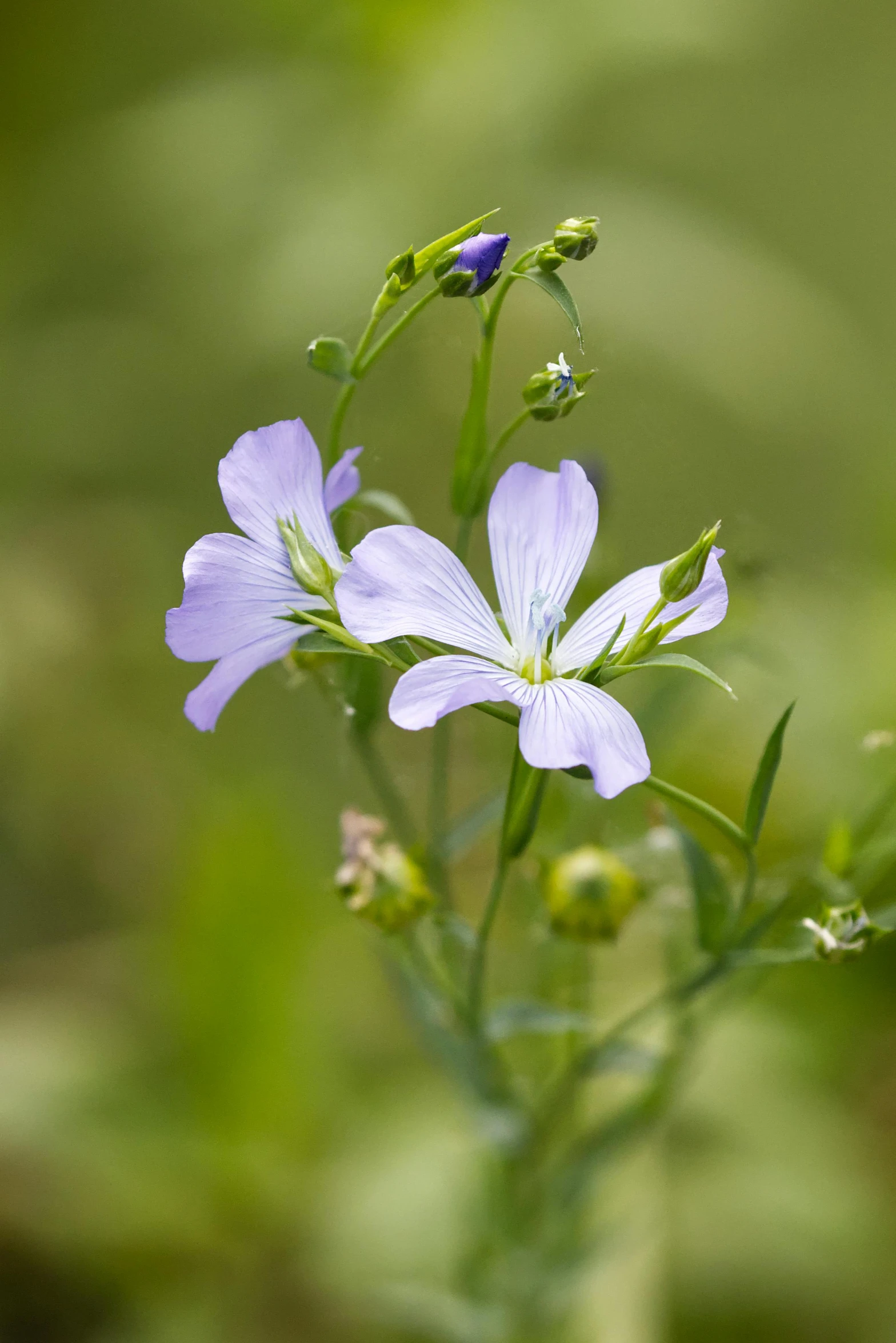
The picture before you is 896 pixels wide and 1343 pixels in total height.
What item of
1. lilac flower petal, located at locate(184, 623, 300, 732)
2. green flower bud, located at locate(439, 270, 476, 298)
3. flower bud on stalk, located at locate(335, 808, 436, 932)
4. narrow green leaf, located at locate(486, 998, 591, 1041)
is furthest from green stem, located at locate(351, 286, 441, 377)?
narrow green leaf, located at locate(486, 998, 591, 1041)

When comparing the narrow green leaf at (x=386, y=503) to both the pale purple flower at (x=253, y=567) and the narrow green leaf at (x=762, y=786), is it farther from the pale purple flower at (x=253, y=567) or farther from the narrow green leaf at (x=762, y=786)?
the narrow green leaf at (x=762, y=786)

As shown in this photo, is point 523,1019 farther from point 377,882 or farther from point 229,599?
point 229,599

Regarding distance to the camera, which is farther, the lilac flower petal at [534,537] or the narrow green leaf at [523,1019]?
the narrow green leaf at [523,1019]

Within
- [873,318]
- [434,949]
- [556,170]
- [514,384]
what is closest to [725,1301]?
[434,949]

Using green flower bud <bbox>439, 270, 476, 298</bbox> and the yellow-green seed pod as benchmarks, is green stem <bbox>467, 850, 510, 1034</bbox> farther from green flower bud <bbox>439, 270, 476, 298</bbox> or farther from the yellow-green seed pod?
green flower bud <bbox>439, 270, 476, 298</bbox>

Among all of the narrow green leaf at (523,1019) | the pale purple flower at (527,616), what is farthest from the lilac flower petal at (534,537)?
the narrow green leaf at (523,1019)

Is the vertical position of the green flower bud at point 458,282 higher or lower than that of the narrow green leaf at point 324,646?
higher
